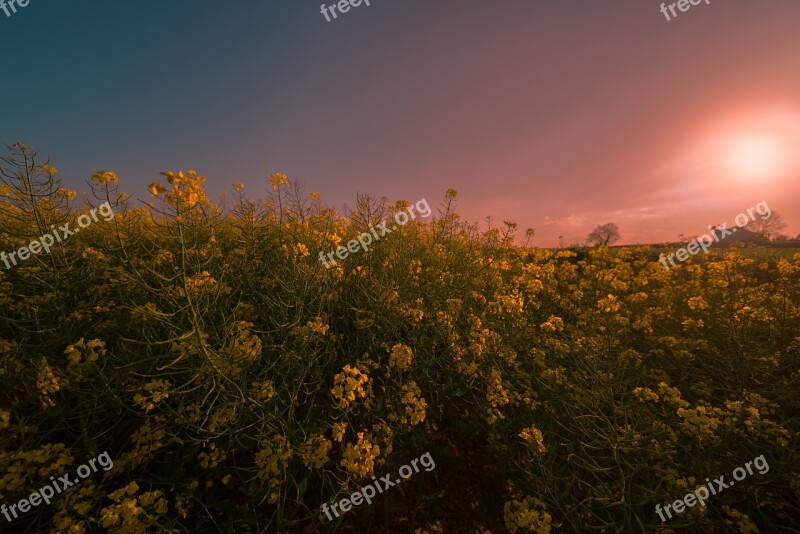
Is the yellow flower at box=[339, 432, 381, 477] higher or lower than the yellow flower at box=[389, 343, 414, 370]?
lower

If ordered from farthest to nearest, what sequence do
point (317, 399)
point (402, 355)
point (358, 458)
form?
point (317, 399)
point (402, 355)
point (358, 458)

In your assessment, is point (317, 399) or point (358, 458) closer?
point (358, 458)

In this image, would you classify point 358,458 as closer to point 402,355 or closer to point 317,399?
point 402,355

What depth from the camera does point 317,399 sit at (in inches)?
135

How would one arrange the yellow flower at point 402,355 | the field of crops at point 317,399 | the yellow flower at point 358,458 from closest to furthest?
1. the yellow flower at point 358,458
2. the field of crops at point 317,399
3. the yellow flower at point 402,355

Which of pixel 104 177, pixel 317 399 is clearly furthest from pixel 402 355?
pixel 104 177

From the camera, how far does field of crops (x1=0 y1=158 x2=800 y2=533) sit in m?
2.37

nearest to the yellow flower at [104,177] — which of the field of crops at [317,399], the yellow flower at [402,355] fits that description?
the field of crops at [317,399]

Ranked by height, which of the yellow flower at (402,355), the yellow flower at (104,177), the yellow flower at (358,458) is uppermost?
the yellow flower at (104,177)

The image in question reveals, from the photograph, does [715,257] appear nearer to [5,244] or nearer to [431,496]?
[431,496]

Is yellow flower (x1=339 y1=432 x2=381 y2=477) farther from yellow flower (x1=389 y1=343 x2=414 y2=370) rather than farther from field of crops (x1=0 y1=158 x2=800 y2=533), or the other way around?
yellow flower (x1=389 y1=343 x2=414 y2=370)

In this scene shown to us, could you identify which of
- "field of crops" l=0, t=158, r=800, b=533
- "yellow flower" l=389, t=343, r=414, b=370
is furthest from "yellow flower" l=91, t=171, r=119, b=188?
"yellow flower" l=389, t=343, r=414, b=370

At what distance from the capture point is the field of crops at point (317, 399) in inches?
93.4

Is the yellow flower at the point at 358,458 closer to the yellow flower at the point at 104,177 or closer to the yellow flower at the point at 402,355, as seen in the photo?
the yellow flower at the point at 402,355
